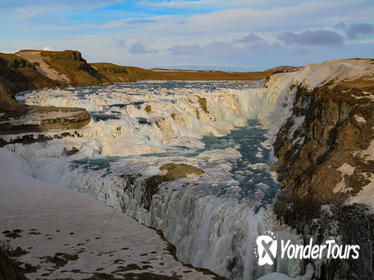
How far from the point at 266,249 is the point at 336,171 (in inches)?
118

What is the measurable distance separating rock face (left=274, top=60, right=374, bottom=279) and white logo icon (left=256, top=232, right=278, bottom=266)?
0.65 metres

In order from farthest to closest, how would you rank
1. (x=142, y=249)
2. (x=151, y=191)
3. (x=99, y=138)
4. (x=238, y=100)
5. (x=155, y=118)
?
(x=238, y=100) → (x=155, y=118) → (x=99, y=138) → (x=151, y=191) → (x=142, y=249)

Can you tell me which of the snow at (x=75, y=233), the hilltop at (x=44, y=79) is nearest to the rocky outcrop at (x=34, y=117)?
the hilltop at (x=44, y=79)

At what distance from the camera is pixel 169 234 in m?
11.1

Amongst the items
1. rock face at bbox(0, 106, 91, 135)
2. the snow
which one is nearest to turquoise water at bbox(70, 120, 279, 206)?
the snow

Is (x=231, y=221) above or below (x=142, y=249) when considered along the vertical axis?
above

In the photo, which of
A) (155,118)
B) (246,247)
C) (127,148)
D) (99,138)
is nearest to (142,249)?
(246,247)

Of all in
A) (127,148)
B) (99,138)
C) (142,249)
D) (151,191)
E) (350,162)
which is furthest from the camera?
(99,138)

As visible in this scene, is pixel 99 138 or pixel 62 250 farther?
pixel 99 138

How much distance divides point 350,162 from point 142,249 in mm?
5859

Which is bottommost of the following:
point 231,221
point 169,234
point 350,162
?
point 169,234

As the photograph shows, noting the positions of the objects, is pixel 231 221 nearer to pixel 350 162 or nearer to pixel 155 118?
pixel 350 162

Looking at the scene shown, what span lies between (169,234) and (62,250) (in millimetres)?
3180

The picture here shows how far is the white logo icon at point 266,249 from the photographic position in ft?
29.1
